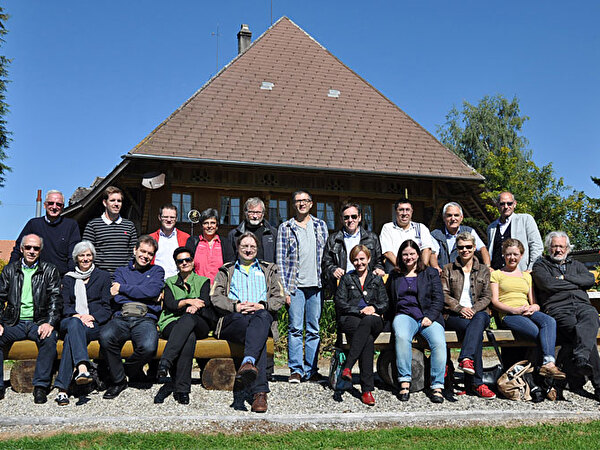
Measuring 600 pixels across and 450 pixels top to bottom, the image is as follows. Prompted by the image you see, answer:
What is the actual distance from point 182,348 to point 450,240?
3354 mm

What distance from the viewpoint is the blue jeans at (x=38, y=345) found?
5891 millimetres

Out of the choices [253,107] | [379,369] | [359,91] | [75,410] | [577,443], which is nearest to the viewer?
[577,443]

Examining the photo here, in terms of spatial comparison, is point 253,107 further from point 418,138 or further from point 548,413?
point 548,413

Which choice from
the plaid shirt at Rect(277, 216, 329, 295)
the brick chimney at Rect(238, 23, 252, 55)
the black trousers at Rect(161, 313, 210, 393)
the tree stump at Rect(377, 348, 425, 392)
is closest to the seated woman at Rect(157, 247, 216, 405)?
the black trousers at Rect(161, 313, 210, 393)

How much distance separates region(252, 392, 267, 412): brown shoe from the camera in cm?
542

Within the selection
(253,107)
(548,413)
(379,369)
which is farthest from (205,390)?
(253,107)

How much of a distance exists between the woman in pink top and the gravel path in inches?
52.1

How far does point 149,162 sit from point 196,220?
175cm

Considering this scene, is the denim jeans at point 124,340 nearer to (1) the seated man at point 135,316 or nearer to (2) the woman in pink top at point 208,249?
(1) the seated man at point 135,316

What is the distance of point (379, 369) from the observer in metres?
6.43

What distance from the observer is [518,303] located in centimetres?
651

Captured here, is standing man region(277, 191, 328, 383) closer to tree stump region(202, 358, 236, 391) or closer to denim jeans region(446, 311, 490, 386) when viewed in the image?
tree stump region(202, 358, 236, 391)

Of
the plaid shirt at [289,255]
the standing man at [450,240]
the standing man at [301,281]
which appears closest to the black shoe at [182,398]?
the standing man at [301,281]

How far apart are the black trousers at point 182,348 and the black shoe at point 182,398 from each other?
5 cm
